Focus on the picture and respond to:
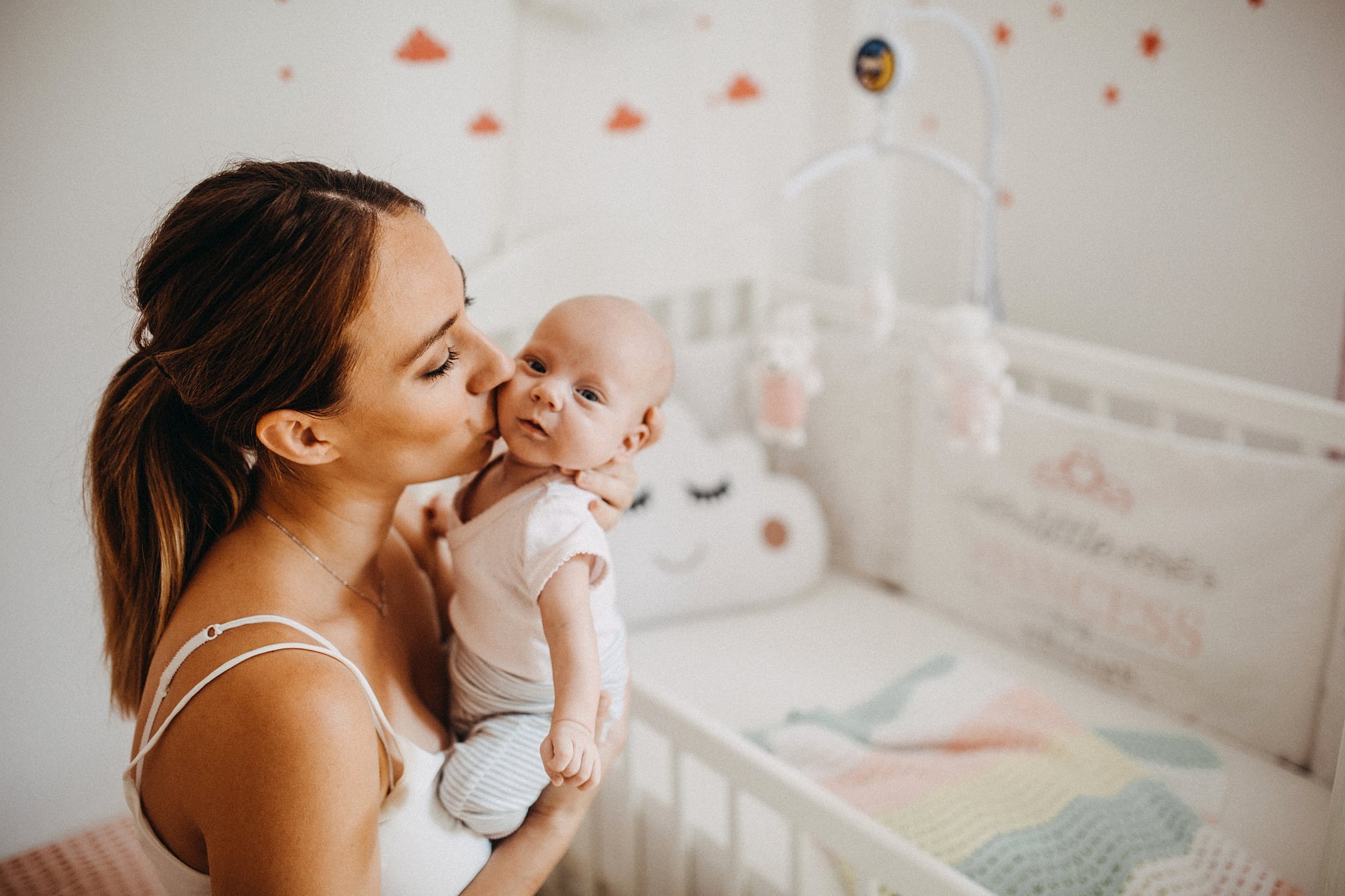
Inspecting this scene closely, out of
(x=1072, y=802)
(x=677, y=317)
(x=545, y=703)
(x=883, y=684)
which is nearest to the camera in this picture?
(x=545, y=703)

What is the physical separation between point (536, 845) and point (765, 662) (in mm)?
907

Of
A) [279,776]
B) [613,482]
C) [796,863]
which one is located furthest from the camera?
[796,863]

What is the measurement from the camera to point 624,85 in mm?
1858

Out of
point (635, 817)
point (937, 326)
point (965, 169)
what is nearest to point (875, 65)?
point (965, 169)

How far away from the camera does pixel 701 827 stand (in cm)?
134

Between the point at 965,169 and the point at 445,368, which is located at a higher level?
the point at 965,169

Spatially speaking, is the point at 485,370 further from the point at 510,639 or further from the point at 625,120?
the point at 625,120

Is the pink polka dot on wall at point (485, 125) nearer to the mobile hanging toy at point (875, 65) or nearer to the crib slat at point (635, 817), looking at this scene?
the mobile hanging toy at point (875, 65)

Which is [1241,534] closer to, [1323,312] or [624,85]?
[1323,312]

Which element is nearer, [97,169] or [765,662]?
[97,169]

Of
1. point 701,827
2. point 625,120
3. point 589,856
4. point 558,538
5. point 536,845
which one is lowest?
point 589,856

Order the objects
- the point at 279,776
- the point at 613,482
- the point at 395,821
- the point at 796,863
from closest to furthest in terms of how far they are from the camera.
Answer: the point at 279,776
the point at 395,821
the point at 613,482
the point at 796,863

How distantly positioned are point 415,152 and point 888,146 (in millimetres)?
704

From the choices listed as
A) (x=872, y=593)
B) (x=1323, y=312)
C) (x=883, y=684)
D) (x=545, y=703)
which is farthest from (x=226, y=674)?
(x=1323, y=312)
